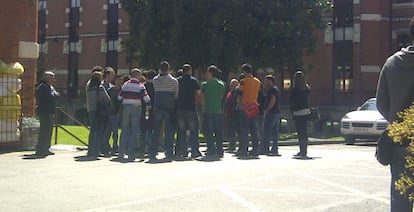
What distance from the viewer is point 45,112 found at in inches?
492

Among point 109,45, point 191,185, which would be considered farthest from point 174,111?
point 109,45

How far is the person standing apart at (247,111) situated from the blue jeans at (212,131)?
0.59 m

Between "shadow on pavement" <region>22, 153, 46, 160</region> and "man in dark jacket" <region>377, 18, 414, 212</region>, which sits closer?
"man in dark jacket" <region>377, 18, 414, 212</region>

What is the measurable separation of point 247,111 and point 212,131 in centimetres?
97

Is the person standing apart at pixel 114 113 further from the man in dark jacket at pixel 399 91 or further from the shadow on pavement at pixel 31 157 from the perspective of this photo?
the man in dark jacket at pixel 399 91

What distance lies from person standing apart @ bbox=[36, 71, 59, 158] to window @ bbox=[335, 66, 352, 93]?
28542mm

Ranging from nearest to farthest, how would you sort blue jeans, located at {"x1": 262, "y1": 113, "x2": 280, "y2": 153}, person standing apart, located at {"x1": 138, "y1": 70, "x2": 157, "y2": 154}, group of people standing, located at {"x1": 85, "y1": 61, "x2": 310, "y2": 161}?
group of people standing, located at {"x1": 85, "y1": 61, "x2": 310, "y2": 161}, person standing apart, located at {"x1": 138, "y1": 70, "x2": 157, "y2": 154}, blue jeans, located at {"x1": 262, "y1": 113, "x2": 280, "y2": 153}

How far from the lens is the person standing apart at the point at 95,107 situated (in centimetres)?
1247

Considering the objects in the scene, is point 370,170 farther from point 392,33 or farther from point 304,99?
point 392,33

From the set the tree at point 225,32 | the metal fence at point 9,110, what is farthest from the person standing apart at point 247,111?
the tree at point 225,32

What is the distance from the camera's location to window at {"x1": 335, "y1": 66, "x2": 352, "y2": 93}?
38.5 m

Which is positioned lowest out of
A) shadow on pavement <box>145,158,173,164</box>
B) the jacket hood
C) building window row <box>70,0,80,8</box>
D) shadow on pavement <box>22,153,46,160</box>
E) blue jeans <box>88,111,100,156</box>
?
shadow on pavement <box>145,158,173,164</box>

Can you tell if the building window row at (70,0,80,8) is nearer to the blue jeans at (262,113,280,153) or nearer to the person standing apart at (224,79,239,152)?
the person standing apart at (224,79,239,152)

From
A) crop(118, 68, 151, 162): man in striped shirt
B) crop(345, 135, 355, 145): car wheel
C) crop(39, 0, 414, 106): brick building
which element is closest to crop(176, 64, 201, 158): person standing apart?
crop(118, 68, 151, 162): man in striped shirt
